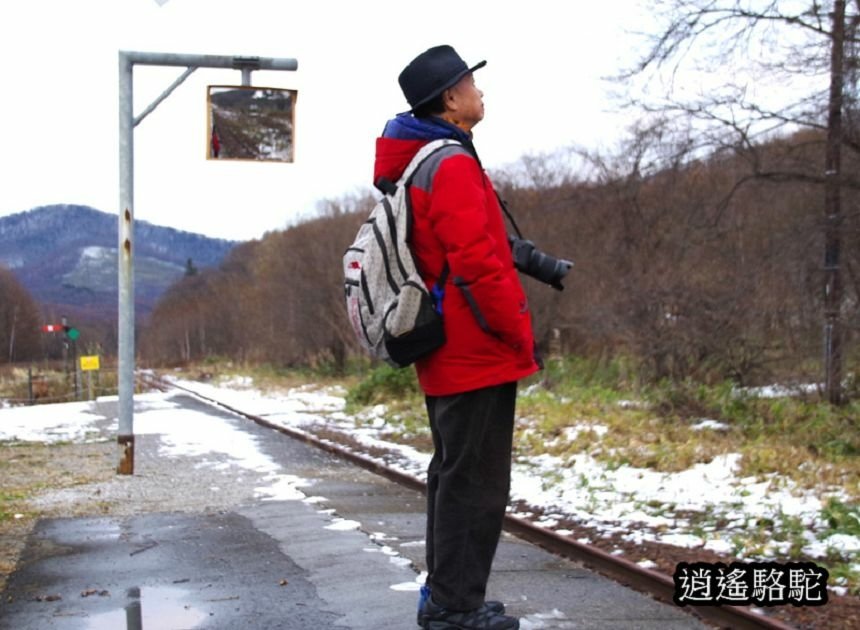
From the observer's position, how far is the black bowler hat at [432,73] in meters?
3.87

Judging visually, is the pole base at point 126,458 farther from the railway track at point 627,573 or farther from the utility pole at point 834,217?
the utility pole at point 834,217

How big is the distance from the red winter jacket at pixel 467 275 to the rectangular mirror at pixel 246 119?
25.1 feet

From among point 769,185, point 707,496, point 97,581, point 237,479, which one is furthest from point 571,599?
point 769,185

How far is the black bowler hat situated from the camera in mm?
3871

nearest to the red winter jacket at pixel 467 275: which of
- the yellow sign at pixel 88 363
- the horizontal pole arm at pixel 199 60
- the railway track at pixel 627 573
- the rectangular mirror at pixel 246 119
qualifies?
the railway track at pixel 627 573

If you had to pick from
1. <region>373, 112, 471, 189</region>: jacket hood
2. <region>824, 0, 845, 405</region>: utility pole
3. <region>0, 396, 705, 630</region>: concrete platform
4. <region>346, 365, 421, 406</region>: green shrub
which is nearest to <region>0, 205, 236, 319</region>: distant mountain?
<region>346, 365, 421, 406</region>: green shrub

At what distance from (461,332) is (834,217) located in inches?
521

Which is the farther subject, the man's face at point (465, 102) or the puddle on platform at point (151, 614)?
the puddle on platform at point (151, 614)

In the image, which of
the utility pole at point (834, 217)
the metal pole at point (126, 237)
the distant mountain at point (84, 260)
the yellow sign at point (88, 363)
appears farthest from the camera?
the distant mountain at point (84, 260)

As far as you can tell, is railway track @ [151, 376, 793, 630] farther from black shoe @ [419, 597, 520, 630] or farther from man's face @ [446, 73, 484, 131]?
man's face @ [446, 73, 484, 131]

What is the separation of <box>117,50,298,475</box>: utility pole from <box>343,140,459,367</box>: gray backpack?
8.16 metres

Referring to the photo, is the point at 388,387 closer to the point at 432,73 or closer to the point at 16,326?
the point at 432,73

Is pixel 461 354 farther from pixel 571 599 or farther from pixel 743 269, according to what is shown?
pixel 743 269

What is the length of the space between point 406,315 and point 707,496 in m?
5.47
